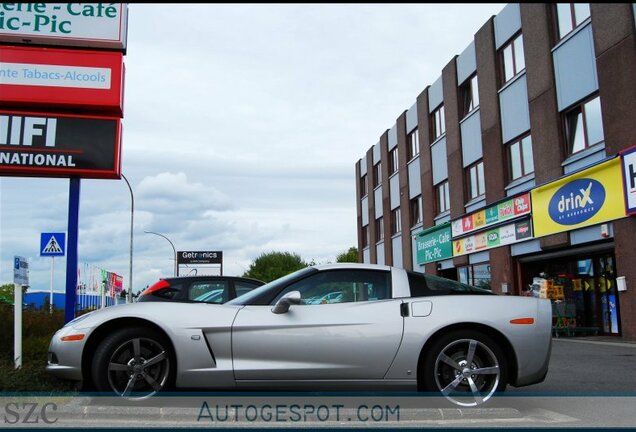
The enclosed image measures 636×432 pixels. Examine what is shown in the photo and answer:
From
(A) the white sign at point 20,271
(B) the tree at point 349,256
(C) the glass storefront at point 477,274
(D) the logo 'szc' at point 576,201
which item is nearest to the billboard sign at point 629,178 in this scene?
(D) the logo 'szc' at point 576,201

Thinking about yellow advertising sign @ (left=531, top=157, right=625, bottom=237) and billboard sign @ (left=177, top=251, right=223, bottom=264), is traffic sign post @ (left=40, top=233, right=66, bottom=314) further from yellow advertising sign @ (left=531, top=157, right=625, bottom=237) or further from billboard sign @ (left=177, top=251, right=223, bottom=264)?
billboard sign @ (left=177, top=251, right=223, bottom=264)

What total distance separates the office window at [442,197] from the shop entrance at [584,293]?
333 inches

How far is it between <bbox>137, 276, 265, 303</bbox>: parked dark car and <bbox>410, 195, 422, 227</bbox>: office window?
2102 cm

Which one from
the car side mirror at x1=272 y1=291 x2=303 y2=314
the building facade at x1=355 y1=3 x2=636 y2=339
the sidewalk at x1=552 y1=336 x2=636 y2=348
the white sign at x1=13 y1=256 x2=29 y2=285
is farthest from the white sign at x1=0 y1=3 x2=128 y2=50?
the sidewalk at x1=552 y1=336 x2=636 y2=348

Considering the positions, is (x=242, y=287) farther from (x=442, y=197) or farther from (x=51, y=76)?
(x=442, y=197)

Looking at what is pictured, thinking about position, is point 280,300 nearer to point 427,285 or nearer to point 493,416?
point 427,285

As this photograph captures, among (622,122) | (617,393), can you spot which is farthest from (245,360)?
(622,122)

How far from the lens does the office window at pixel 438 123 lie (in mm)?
26608

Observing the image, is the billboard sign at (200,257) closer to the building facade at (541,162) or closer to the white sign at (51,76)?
the building facade at (541,162)

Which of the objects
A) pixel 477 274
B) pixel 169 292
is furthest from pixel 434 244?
pixel 169 292

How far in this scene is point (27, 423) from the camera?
4.80 metres

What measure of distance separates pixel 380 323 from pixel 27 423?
2.93 meters

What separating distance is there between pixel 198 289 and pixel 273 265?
207ft

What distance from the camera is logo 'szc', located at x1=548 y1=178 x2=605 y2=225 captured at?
49.2 feet
